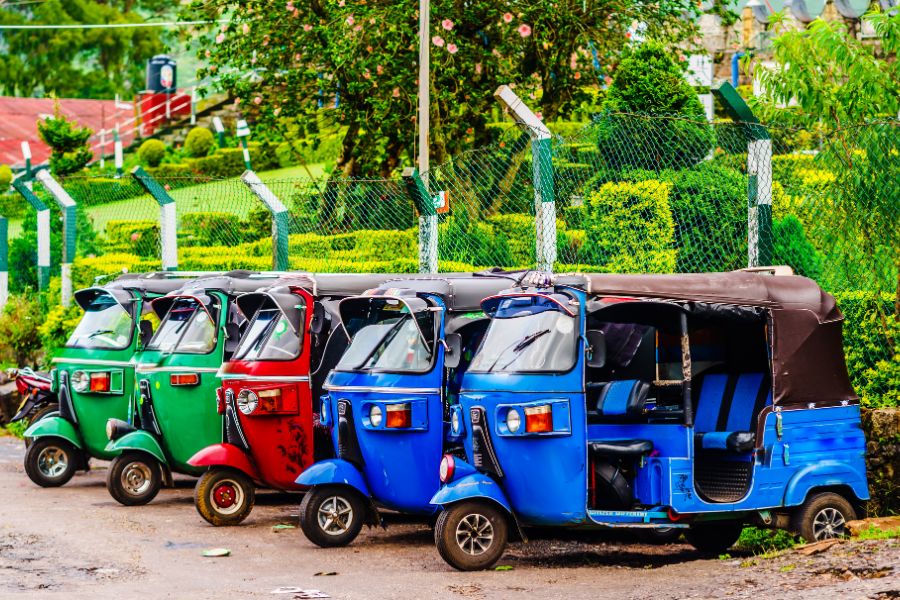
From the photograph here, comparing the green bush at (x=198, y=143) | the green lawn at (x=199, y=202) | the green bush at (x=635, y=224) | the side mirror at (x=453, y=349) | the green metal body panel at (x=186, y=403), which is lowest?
the green metal body panel at (x=186, y=403)

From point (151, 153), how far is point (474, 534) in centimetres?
3713

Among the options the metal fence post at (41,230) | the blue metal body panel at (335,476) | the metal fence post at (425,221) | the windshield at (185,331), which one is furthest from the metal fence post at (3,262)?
the blue metal body panel at (335,476)

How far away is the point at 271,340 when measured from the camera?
11.7 m

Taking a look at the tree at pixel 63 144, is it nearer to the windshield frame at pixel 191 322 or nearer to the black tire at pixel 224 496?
the windshield frame at pixel 191 322

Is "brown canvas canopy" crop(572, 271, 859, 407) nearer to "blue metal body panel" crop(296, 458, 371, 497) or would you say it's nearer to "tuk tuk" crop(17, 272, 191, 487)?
"blue metal body panel" crop(296, 458, 371, 497)

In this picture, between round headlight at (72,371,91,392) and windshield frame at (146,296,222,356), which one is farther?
round headlight at (72,371,91,392)

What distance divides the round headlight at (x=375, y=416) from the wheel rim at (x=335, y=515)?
67cm

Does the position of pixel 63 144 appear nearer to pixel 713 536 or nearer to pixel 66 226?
pixel 66 226

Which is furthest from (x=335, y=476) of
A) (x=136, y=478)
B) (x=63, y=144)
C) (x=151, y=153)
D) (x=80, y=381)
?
(x=151, y=153)

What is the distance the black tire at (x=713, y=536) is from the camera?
33.4 feet

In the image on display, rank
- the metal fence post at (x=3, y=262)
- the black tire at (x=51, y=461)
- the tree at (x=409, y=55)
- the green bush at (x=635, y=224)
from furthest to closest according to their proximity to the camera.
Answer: the tree at (x=409, y=55)
the metal fence post at (x=3, y=262)
the black tire at (x=51, y=461)
the green bush at (x=635, y=224)

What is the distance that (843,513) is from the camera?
387 inches

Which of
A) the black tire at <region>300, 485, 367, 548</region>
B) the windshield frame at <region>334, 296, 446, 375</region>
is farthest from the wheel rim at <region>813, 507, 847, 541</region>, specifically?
the black tire at <region>300, 485, 367, 548</region>

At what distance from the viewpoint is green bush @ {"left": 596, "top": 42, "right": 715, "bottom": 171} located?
12.9m
